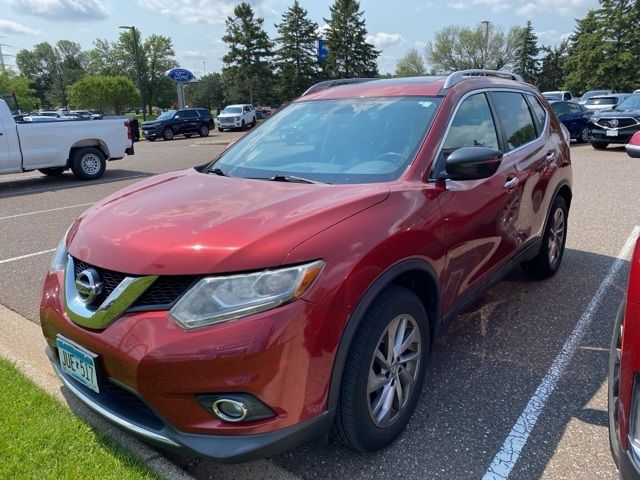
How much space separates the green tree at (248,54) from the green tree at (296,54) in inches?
59.7

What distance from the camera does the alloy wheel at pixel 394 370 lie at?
2.39 meters

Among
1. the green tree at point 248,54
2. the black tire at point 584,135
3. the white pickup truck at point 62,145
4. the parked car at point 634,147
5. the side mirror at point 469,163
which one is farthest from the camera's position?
the green tree at point 248,54

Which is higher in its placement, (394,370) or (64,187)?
(394,370)

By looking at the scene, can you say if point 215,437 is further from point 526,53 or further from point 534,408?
point 526,53

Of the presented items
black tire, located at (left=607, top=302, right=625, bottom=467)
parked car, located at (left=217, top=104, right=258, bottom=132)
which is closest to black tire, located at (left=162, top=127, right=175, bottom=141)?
parked car, located at (left=217, top=104, right=258, bottom=132)

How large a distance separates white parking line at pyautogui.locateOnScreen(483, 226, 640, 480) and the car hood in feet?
4.51

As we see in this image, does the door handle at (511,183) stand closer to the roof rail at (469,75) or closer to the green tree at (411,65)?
the roof rail at (469,75)

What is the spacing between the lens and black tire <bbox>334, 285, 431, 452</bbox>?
7.17 feet

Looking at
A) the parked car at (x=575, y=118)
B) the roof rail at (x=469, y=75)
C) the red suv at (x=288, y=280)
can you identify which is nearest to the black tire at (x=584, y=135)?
the parked car at (x=575, y=118)

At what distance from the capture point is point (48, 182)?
40.2 feet

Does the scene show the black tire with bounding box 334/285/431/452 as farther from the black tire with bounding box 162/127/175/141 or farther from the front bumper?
the black tire with bounding box 162/127/175/141

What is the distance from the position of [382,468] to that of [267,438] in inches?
29.5

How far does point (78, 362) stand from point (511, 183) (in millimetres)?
2869

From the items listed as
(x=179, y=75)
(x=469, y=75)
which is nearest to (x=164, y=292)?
(x=469, y=75)
